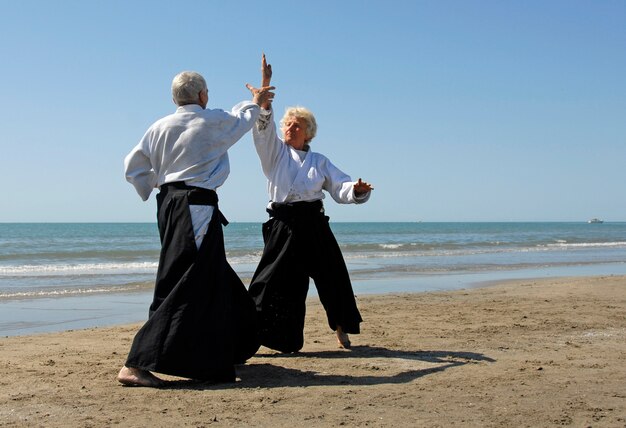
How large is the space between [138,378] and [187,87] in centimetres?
178

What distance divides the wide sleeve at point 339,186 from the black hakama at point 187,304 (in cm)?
128

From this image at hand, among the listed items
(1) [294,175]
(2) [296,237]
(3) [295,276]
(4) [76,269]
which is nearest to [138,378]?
(3) [295,276]

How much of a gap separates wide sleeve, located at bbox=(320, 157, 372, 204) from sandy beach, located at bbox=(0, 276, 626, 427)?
1183 mm

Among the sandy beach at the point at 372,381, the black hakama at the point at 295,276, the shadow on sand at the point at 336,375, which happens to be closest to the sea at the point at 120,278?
the sandy beach at the point at 372,381

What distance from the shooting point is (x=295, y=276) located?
5473 mm

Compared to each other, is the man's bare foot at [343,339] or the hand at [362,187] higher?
the hand at [362,187]

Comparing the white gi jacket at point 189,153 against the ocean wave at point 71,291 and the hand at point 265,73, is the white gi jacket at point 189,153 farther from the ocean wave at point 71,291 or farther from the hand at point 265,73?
the ocean wave at point 71,291

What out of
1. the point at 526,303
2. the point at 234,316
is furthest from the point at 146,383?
the point at 526,303

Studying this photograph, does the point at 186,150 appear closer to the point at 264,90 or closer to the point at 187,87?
the point at 187,87

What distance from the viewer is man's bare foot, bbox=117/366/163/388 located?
4.25m

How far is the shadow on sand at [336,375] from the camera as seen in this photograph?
4.41 m

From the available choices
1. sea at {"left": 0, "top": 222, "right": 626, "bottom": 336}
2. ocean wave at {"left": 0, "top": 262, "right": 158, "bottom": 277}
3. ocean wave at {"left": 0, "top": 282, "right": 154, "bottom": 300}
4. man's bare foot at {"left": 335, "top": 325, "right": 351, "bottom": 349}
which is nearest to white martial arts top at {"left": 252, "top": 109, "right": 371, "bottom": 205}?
man's bare foot at {"left": 335, "top": 325, "right": 351, "bottom": 349}

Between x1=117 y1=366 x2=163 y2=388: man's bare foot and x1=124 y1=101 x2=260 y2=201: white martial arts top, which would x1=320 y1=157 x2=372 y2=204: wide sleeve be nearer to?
x1=124 y1=101 x2=260 y2=201: white martial arts top

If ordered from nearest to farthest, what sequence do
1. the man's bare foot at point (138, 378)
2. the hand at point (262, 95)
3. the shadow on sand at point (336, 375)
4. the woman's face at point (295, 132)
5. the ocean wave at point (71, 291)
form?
the man's bare foot at point (138, 378), the shadow on sand at point (336, 375), the hand at point (262, 95), the woman's face at point (295, 132), the ocean wave at point (71, 291)
